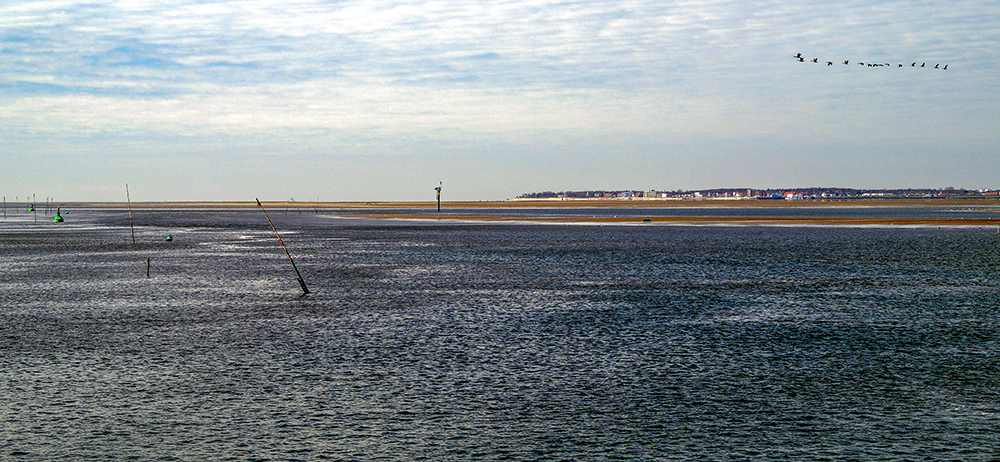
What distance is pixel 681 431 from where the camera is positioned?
7867mm

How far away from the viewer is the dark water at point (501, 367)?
756 cm

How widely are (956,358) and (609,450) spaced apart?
6696 mm

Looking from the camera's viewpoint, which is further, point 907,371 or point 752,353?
point 752,353

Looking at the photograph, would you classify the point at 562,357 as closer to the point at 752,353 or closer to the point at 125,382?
the point at 752,353

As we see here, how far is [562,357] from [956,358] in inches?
203

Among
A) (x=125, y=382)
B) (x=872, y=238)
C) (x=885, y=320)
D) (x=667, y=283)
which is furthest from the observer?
(x=872, y=238)

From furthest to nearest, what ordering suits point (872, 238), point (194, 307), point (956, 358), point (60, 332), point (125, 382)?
point (872, 238) → point (194, 307) → point (60, 332) → point (956, 358) → point (125, 382)

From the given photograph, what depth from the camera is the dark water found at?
24.8ft

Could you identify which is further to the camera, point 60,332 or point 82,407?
point 60,332

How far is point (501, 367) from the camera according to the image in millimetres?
11078

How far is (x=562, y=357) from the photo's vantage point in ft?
38.6

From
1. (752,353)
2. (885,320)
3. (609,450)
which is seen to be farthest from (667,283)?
(609,450)

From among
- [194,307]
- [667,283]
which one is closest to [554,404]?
[194,307]

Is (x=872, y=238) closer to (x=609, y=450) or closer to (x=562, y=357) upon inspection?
(x=562, y=357)
